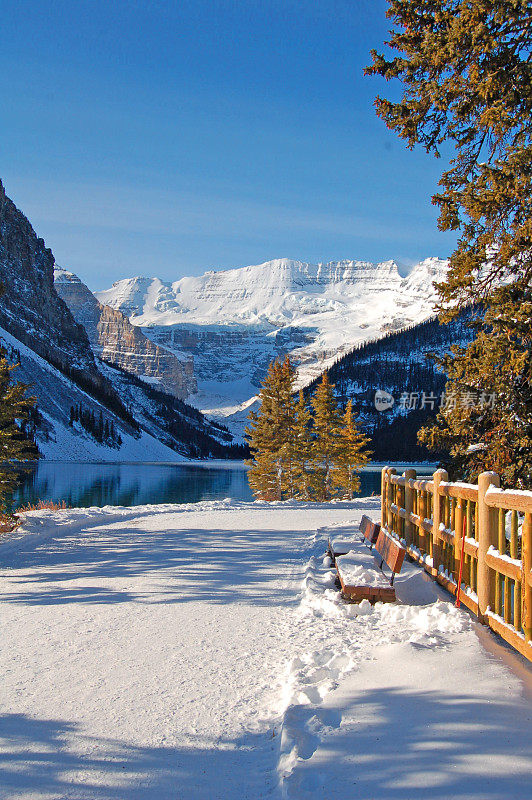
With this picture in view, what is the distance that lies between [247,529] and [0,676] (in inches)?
401

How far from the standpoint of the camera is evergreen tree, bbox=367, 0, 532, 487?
8422mm

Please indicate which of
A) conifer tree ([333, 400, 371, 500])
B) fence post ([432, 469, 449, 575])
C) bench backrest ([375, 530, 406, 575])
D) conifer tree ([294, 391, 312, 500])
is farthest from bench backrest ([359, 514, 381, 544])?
conifer tree ([333, 400, 371, 500])

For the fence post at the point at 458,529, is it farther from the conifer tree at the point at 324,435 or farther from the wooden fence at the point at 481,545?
the conifer tree at the point at 324,435

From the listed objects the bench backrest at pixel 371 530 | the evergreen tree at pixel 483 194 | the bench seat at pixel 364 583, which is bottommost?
the bench seat at pixel 364 583

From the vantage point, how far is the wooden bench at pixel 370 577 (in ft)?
22.6

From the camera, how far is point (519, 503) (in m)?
4.84

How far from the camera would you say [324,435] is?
4241cm

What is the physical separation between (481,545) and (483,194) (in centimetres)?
546

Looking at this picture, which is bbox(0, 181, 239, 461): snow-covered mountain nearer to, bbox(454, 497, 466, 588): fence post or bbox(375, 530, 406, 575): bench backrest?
bbox(375, 530, 406, 575): bench backrest

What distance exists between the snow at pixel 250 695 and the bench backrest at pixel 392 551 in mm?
463

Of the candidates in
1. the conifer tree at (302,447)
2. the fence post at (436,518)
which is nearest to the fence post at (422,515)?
the fence post at (436,518)

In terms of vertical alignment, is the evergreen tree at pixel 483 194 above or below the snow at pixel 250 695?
above

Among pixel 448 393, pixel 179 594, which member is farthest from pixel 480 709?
pixel 448 393

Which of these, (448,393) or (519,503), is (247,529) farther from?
(519,503)
